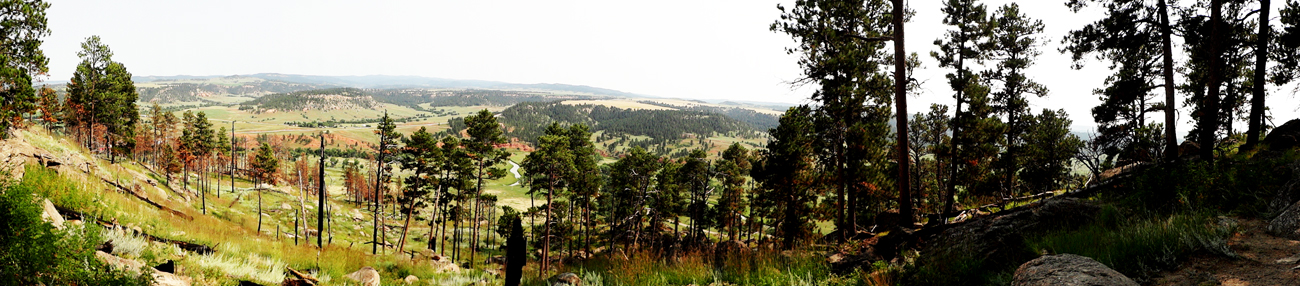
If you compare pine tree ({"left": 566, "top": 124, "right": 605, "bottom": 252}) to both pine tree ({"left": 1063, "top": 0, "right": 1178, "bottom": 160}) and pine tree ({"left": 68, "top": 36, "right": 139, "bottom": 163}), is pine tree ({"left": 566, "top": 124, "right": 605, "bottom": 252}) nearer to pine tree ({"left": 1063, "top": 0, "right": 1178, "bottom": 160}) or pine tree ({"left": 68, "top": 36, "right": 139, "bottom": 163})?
pine tree ({"left": 1063, "top": 0, "right": 1178, "bottom": 160})

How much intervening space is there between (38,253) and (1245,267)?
12.0m

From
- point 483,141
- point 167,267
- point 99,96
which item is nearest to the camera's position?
point 167,267

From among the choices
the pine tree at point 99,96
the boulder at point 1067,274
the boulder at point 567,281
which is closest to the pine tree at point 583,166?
the boulder at point 567,281

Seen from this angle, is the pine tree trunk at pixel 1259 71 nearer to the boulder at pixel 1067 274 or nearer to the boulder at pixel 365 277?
the boulder at pixel 1067 274

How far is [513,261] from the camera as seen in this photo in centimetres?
457

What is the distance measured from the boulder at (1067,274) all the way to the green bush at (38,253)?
29.9ft

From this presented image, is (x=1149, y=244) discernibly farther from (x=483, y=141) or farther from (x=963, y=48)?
(x=483, y=141)

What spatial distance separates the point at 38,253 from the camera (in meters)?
4.71

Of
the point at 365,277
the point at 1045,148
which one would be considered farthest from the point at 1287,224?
the point at 1045,148

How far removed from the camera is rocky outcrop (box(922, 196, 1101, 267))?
599cm

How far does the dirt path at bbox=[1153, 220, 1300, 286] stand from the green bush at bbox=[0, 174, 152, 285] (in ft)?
35.0

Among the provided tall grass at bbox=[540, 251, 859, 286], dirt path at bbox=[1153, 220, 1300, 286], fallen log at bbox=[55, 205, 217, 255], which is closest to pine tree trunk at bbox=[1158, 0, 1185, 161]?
dirt path at bbox=[1153, 220, 1300, 286]

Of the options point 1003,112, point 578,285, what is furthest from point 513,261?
point 1003,112

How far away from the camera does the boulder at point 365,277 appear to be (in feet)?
32.6
